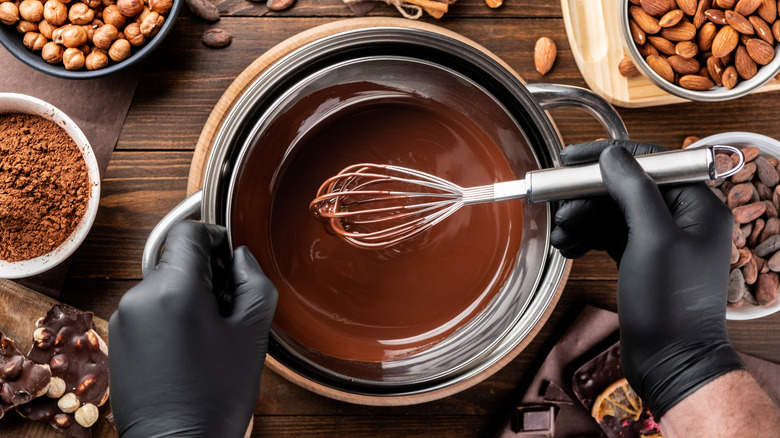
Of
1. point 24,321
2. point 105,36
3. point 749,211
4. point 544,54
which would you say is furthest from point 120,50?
point 749,211

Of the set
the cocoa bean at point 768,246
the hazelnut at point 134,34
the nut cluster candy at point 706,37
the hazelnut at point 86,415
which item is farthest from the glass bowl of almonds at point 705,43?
the hazelnut at point 86,415

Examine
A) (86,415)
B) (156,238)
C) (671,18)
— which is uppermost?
(671,18)

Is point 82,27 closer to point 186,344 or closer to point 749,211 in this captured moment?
point 186,344

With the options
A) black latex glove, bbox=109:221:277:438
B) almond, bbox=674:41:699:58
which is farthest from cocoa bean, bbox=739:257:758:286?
black latex glove, bbox=109:221:277:438

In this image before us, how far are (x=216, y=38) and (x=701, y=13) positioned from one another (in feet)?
2.37

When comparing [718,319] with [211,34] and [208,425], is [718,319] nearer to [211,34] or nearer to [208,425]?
[208,425]

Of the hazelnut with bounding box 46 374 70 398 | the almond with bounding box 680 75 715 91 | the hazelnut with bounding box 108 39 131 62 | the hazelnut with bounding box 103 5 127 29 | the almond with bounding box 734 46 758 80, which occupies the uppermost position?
the almond with bounding box 734 46 758 80

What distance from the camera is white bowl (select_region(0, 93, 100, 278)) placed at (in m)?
0.83

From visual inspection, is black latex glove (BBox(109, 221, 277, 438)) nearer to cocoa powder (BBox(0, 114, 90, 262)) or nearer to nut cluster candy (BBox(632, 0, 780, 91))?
cocoa powder (BBox(0, 114, 90, 262))

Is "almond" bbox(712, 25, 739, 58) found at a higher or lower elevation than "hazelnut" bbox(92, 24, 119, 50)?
higher

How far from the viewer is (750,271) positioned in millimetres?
890

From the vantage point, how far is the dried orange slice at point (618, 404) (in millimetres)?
926

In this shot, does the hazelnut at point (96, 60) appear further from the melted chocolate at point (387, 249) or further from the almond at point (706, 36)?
the almond at point (706, 36)

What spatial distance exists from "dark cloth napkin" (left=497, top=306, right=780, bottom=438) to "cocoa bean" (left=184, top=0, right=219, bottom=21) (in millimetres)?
737
